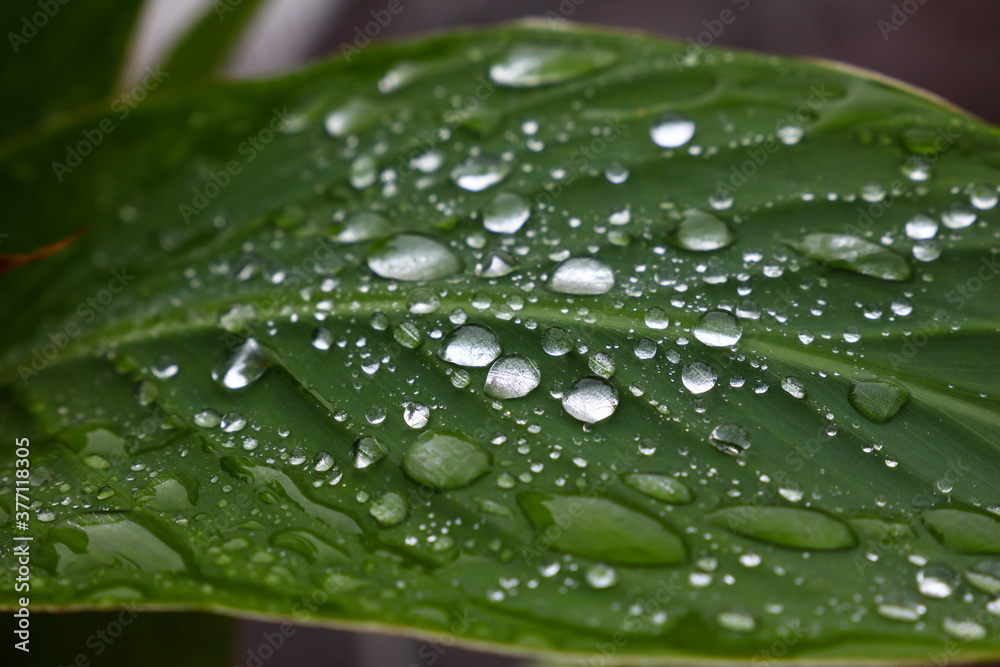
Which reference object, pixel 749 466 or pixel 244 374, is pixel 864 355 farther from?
pixel 244 374

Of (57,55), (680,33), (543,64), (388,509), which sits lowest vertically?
(680,33)

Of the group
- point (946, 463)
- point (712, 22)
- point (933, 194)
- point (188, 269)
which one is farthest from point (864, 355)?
point (712, 22)

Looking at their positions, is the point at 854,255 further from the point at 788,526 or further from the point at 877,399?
the point at 788,526

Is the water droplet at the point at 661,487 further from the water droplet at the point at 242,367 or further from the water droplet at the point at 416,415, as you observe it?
the water droplet at the point at 242,367

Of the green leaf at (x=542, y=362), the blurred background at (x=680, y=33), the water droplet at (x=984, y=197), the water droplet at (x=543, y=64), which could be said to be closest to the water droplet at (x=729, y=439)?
the green leaf at (x=542, y=362)

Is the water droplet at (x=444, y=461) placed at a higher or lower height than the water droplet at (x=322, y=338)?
lower

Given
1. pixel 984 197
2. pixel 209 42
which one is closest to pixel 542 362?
pixel 984 197

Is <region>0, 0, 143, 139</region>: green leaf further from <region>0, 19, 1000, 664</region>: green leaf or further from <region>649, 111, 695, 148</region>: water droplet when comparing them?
<region>649, 111, 695, 148</region>: water droplet
